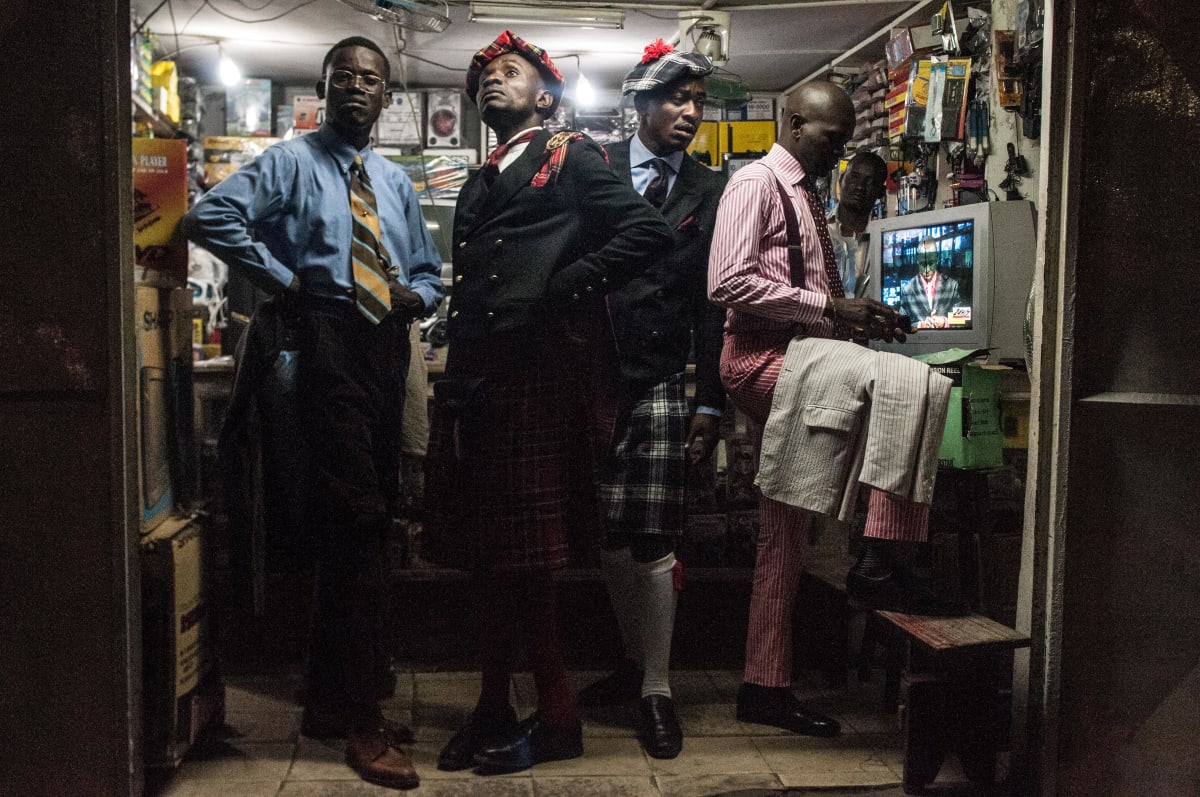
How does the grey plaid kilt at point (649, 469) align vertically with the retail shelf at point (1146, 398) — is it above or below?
below

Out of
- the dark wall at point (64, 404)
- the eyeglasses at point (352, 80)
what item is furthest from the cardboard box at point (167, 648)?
the eyeglasses at point (352, 80)

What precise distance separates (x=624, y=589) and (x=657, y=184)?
1165 mm

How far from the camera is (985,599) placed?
3.06 metres

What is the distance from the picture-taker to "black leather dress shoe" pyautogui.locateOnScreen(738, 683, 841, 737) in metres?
2.80

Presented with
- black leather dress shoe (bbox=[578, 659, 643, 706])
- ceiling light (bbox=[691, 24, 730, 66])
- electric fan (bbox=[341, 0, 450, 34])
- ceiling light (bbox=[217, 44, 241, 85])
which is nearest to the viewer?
black leather dress shoe (bbox=[578, 659, 643, 706])

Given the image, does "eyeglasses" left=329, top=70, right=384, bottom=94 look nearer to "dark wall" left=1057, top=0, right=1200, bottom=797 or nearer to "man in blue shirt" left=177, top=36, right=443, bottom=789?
"man in blue shirt" left=177, top=36, right=443, bottom=789

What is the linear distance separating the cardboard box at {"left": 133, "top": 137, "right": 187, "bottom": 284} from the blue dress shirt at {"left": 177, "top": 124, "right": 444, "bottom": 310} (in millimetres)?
98

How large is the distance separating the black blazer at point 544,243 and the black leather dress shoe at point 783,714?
121 cm

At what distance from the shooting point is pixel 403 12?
429 cm

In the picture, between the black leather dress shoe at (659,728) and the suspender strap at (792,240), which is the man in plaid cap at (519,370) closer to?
the black leather dress shoe at (659,728)

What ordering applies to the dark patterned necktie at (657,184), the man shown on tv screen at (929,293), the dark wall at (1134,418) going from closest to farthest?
the dark wall at (1134,418)
the dark patterned necktie at (657,184)
the man shown on tv screen at (929,293)

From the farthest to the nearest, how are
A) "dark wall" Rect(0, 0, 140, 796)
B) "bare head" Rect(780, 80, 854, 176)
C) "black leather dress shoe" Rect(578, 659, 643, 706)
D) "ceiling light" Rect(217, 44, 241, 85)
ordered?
"ceiling light" Rect(217, 44, 241, 85)
"black leather dress shoe" Rect(578, 659, 643, 706)
"bare head" Rect(780, 80, 854, 176)
"dark wall" Rect(0, 0, 140, 796)

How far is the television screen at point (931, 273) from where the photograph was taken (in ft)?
12.1

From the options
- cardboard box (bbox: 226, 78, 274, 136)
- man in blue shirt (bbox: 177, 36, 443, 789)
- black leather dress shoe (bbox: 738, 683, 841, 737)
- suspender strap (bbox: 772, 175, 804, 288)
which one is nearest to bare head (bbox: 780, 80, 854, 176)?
suspender strap (bbox: 772, 175, 804, 288)
